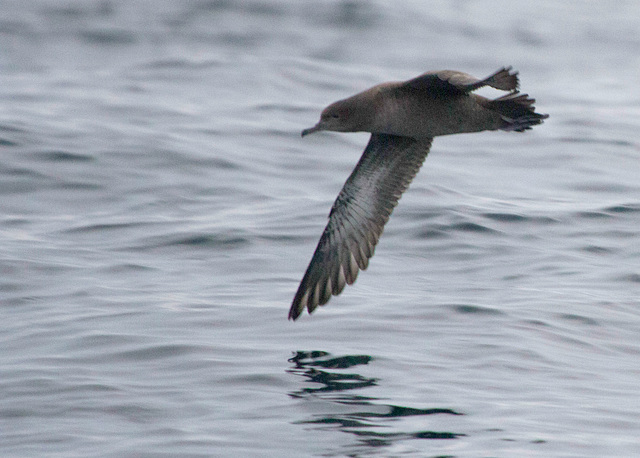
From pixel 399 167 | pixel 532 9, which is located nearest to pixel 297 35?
pixel 532 9

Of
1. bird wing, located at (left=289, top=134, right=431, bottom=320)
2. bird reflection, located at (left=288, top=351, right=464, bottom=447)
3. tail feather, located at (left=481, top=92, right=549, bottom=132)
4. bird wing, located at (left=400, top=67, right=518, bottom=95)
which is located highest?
bird wing, located at (left=400, top=67, right=518, bottom=95)

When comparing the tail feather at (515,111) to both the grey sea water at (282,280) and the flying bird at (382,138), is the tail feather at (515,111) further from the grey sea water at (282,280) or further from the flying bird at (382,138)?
the grey sea water at (282,280)

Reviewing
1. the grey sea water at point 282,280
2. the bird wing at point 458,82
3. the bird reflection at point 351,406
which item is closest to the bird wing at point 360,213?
the grey sea water at point 282,280

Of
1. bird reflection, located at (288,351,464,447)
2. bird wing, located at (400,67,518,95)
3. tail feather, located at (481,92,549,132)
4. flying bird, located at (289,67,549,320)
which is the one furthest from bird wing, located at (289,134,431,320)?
tail feather, located at (481,92,549,132)

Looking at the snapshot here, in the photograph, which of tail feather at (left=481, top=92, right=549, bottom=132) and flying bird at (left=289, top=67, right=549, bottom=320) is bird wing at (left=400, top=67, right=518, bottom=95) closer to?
flying bird at (left=289, top=67, right=549, bottom=320)

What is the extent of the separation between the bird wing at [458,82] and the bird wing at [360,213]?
1.00 metres

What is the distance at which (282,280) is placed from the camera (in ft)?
33.6

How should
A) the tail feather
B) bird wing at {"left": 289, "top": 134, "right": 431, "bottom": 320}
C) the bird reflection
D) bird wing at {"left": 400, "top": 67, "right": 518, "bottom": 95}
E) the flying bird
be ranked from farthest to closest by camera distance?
bird wing at {"left": 289, "top": 134, "right": 431, "bottom": 320} → the flying bird → the tail feather → bird wing at {"left": 400, "top": 67, "right": 518, "bottom": 95} → the bird reflection

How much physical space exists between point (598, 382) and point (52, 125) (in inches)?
368

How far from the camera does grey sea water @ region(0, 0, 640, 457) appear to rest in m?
7.14

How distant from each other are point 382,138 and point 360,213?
614mm

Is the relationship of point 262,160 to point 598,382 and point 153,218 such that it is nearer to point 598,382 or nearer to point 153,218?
point 153,218

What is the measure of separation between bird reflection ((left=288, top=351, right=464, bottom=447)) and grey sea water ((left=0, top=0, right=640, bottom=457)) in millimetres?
21

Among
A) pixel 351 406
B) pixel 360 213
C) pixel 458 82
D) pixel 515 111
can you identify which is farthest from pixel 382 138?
pixel 351 406
